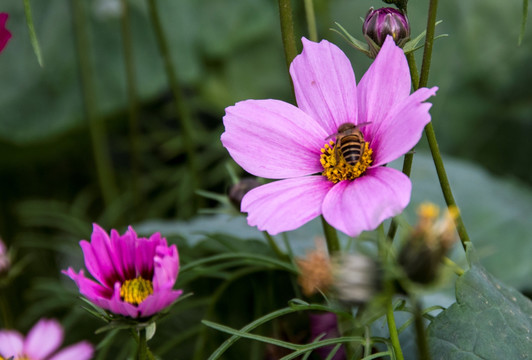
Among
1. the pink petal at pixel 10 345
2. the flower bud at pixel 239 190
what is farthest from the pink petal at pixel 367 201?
the pink petal at pixel 10 345

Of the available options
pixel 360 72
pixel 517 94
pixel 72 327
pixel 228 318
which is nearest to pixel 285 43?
pixel 228 318

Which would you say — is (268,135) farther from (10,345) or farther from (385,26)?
(10,345)

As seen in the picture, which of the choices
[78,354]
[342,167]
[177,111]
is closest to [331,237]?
[342,167]

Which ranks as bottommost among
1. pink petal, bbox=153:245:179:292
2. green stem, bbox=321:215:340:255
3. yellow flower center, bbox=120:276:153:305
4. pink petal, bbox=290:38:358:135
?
green stem, bbox=321:215:340:255

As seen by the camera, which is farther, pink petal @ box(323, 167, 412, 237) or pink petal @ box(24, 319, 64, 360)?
pink petal @ box(24, 319, 64, 360)

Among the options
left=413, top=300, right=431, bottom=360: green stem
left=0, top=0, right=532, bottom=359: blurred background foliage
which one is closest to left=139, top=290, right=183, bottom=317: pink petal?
left=413, top=300, right=431, bottom=360: green stem

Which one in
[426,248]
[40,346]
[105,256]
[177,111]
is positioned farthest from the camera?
[177,111]

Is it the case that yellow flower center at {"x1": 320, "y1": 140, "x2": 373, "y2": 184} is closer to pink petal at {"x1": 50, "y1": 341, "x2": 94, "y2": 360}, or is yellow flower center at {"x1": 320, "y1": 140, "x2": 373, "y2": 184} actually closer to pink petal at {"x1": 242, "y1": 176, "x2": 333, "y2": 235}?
pink petal at {"x1": 242, "y1": 176, "x2": 333, "y2": 235}
